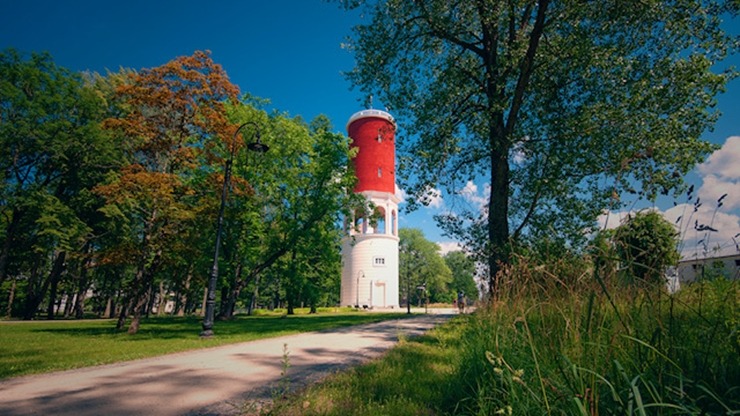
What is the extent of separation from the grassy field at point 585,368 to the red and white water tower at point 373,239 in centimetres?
3626

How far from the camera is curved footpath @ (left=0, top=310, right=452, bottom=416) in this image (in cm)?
409

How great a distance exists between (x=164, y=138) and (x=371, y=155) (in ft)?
98.5

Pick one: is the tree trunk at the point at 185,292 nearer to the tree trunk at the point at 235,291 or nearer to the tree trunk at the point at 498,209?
the tree trunk at the point at 235,291

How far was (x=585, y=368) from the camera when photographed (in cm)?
233

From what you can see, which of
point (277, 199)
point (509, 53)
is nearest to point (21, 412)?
point (509, 53)

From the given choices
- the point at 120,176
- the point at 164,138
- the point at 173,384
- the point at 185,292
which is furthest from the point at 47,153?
the point at 173,384

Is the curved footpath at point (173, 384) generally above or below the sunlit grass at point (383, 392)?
below

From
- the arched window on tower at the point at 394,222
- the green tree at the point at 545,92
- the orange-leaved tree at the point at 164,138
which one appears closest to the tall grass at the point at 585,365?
the green tree at the point at 545,92

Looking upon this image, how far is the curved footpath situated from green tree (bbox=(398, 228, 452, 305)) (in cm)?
6236

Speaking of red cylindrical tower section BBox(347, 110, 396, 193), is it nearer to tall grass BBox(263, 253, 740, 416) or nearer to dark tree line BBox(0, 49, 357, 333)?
dark tree line BBox(0, 49, 357, 333)

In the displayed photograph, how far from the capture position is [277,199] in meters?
23.6

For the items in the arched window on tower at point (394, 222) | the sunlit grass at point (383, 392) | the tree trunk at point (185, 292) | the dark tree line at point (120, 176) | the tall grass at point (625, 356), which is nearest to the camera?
the tall grass at point (625, 356)

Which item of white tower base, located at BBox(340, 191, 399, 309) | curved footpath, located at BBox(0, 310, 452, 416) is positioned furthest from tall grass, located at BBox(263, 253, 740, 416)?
white tower base, located at BBox(340, 191, 399, 309)

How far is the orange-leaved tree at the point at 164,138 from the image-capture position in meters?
12.5
